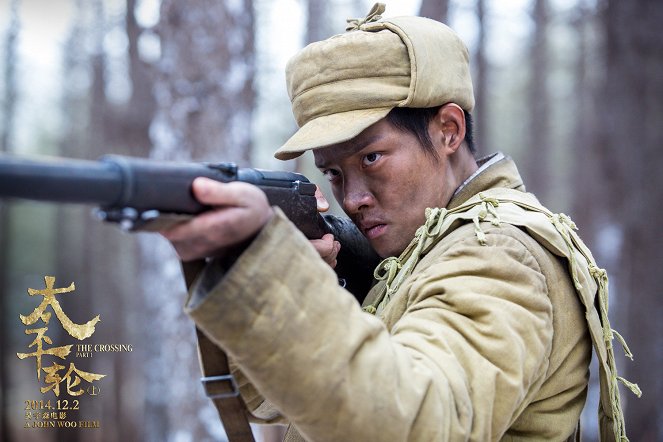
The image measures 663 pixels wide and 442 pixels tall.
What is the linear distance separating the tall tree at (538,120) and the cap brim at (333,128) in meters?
17.4

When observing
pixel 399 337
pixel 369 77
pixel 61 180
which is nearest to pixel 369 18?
pixel 369 77

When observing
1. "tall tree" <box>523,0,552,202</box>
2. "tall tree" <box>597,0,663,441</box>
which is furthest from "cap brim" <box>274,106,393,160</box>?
"tall tree" <box>523,0,552,202</box>

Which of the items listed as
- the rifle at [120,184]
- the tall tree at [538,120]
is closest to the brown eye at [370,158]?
the rifle at [120,184]

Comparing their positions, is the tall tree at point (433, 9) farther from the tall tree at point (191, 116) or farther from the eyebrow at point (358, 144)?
the eyebrow at point (358, 144)

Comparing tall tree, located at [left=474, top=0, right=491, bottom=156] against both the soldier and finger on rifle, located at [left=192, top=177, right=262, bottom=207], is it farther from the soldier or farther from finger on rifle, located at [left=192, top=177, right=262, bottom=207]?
finger on rifle, located at [left=192, top=177, right=262, bottom=207]

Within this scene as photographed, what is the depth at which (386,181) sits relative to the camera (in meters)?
2.58

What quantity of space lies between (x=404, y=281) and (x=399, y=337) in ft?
1.43

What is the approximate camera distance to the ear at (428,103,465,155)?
8.82 ft

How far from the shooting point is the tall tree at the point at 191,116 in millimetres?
5988

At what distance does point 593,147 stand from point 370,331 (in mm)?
13307

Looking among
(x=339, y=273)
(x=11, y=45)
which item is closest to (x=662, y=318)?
(x=339, y=273)

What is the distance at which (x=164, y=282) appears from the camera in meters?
6.10

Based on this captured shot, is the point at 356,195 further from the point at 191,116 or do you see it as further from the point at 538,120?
the point at 538,120

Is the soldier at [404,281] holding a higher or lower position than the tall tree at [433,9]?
lower
